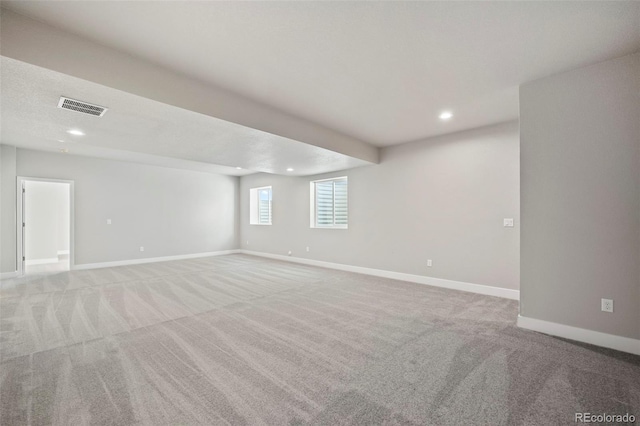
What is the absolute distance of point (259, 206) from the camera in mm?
9117

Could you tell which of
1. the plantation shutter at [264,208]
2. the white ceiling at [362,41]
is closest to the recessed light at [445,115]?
the white ceiling at [362,41]

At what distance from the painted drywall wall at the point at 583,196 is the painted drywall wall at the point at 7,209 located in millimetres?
9005

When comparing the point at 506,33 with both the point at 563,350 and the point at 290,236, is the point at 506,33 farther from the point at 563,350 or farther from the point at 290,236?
the point at 290,236

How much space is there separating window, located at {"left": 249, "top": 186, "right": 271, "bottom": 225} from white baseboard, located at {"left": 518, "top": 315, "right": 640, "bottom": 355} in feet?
23.3

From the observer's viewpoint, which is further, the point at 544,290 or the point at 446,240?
the point at 446,240

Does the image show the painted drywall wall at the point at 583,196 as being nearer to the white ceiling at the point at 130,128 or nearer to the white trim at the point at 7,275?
the white ceiling at the point at 130,128

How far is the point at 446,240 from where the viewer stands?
464 centimetres

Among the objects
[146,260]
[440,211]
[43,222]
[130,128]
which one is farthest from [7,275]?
[440,211]

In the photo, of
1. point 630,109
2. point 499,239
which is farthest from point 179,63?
point 499,239

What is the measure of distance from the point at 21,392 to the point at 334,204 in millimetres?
5689

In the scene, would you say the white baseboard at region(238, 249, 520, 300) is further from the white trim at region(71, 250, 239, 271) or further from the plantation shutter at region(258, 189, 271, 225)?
the white trim at region(71, 250, 239, 271)

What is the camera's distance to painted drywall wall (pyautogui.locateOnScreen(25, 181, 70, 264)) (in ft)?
25.5

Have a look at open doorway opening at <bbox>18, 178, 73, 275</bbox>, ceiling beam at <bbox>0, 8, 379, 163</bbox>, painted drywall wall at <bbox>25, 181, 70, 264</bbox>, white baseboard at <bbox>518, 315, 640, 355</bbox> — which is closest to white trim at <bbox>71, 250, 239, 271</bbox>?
open doorway opening at <bbox>18, 178, 73, 275</bbox>

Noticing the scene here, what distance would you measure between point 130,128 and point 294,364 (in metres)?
3.55
